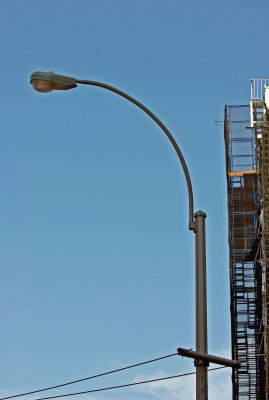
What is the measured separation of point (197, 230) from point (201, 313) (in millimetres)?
1095

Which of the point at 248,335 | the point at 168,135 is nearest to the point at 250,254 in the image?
the point at 248,335

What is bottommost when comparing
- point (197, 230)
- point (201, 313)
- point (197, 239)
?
point (201, 313)

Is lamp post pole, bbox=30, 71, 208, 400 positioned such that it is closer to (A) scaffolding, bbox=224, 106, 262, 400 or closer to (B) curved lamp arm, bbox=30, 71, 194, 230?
(B) curved lamp arm, bbox=30, 71, 194, 230

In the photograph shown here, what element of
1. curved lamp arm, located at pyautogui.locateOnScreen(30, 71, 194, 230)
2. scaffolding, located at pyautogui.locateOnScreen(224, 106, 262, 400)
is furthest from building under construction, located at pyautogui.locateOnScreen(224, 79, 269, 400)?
curved lamp arm, located at pyautogui.locateOnScreen(30, 71, 194, 230)

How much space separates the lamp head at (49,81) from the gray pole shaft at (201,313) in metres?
2.57

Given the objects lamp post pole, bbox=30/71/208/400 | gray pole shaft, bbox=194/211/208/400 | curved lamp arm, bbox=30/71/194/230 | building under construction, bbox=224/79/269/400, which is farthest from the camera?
building under construction, bbox=224/79/269/400

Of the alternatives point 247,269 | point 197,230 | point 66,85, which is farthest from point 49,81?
point 247,269

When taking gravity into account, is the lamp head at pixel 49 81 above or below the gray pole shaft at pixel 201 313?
above

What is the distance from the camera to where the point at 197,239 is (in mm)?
8641

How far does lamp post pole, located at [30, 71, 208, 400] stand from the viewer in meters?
7.97

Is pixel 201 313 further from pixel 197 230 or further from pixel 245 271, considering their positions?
pixel 245 271

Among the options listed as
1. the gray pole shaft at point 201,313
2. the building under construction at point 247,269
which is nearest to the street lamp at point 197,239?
the gray pole shaft at point 201,313

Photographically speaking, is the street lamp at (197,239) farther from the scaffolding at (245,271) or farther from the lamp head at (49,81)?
the scaffolding at (245,271)

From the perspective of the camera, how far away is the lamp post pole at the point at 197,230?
26.1ft
